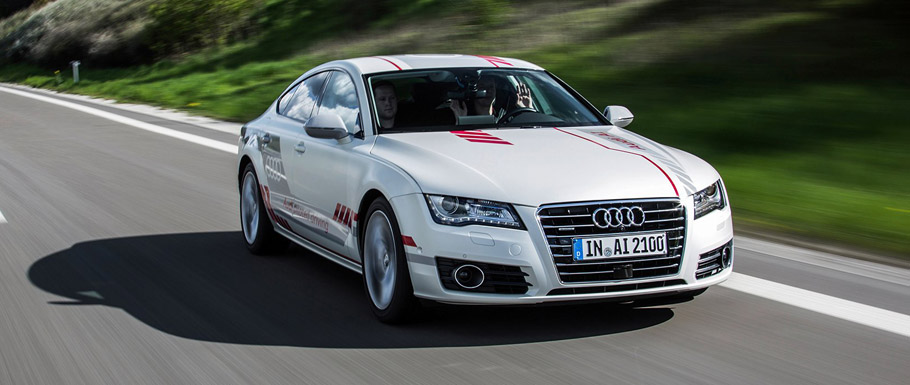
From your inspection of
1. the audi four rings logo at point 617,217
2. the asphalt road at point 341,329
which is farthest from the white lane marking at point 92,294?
the audi four rings logo at point 617,217

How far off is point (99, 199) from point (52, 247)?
2.51 m

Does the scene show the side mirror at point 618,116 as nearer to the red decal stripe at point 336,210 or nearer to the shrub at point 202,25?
the red decal stripe at point 336,210

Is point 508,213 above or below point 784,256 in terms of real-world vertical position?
above

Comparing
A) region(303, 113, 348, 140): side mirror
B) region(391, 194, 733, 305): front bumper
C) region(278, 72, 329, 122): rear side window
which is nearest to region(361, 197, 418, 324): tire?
region(391, 194, 733, 305): front bumper

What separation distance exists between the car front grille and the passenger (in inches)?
60.9

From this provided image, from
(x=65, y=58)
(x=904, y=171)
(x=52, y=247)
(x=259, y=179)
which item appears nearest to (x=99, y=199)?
(x=52, y=247)

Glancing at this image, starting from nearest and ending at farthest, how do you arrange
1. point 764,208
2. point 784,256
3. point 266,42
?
1. point 784,256
2. point 764,208
3. point 266,42

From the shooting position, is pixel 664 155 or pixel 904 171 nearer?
pixel 664 155

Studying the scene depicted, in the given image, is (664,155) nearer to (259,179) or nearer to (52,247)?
(259,179)

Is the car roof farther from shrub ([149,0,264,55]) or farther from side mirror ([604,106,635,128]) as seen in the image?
shrub ([149,0,264,55])

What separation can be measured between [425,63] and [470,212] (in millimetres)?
1872

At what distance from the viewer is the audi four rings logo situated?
516cm

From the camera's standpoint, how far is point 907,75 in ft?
42.3

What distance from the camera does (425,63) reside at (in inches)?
271
